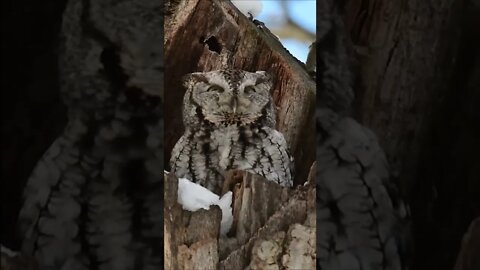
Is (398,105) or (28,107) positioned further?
(398,105)

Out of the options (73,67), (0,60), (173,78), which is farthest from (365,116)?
(0,60)

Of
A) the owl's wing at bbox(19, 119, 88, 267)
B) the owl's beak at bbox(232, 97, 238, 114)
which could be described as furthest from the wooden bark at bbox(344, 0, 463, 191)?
the owl's wing at bbox(19, 119, 88, 267)

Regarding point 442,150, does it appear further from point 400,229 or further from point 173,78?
point 173,78

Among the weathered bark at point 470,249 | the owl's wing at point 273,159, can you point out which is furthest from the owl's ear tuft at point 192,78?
the weathered bark at point 470,249

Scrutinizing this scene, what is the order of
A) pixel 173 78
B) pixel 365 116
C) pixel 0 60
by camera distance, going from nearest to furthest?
1. pixel 0 60
2. pixel 365 116
3. pixel 173 78

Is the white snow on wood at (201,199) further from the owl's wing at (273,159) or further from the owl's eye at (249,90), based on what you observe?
the owl's eye at (249,90)
